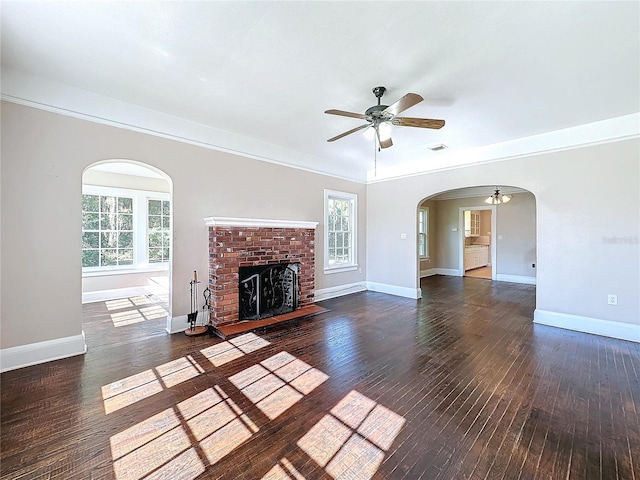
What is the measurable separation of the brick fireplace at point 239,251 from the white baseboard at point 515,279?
6.30 m

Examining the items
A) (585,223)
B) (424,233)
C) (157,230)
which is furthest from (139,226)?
(585,223)

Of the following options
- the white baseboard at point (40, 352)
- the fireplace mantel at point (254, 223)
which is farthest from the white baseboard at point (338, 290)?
the white baseboard at point (40, 352)

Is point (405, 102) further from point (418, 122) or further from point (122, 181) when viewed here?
point (122, 181)

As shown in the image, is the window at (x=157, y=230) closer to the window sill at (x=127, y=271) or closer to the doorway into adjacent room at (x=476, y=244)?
the window sill at (x=127, y=271)

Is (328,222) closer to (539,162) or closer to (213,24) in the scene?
(539,162)

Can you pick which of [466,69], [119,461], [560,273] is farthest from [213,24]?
[560,273]

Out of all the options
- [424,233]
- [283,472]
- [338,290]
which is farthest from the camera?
[424,233]

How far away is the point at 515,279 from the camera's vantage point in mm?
7691

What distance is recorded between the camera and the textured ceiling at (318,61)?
6.25 feet

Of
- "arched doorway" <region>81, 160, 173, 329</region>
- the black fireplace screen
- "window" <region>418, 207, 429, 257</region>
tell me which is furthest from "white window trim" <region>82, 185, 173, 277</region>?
"window" <region>418, 207, 429, 257</region>

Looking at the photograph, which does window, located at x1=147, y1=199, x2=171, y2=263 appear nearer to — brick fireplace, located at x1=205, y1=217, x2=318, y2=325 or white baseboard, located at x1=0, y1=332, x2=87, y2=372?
brick fireplace, located at x1=205, y1=217, x2=318, y2=325

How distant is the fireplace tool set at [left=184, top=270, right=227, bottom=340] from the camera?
3676 mm

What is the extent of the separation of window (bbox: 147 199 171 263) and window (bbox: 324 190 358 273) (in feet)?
11.6

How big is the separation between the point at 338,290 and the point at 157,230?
14.0ft
